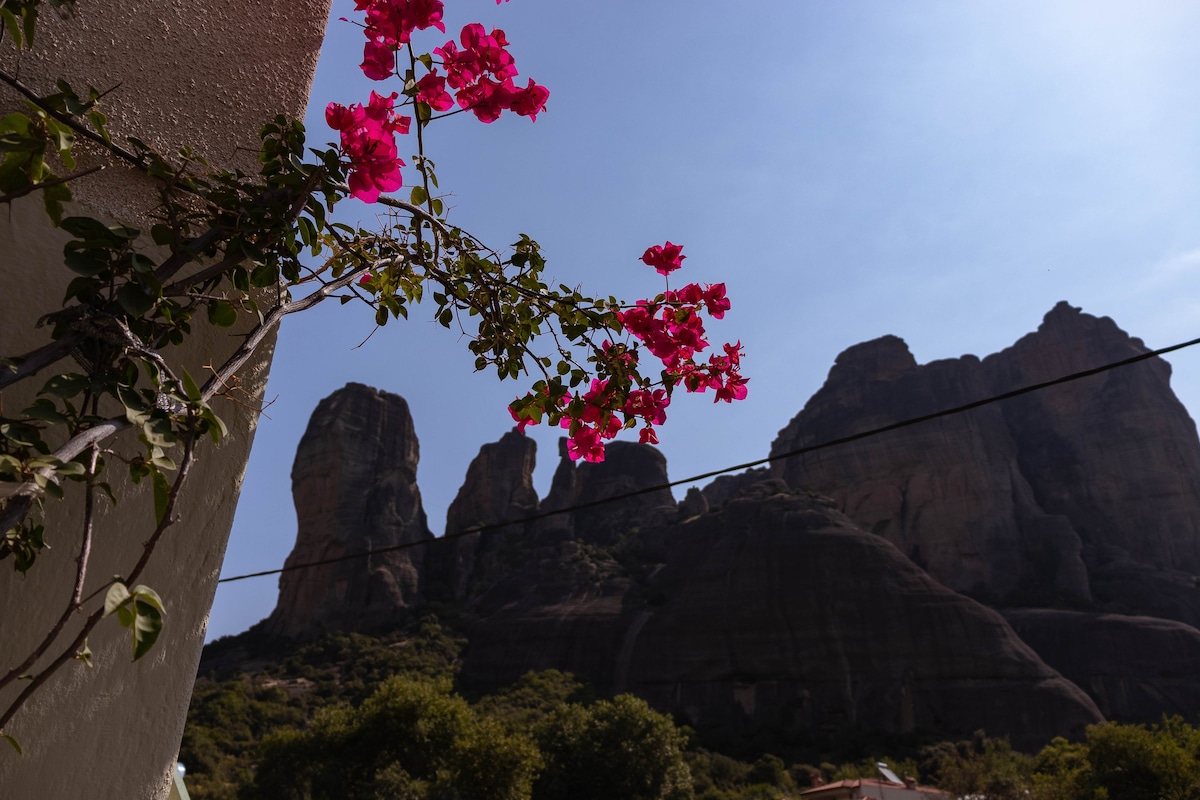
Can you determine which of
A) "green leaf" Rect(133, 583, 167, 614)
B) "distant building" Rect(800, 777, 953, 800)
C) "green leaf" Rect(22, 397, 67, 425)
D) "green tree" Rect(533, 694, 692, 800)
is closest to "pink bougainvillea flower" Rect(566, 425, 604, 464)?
"green leaf" Rect(22, 397, 67, 425)

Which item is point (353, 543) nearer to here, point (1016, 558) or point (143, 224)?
point (1016, 558)

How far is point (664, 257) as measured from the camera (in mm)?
2857

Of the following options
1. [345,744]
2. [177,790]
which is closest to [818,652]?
[345,744]

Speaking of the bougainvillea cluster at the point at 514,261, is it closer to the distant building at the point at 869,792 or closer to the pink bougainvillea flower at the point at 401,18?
the pink bougainvillea flower at the point at 401,18

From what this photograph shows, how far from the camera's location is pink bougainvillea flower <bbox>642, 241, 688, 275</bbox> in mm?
2850

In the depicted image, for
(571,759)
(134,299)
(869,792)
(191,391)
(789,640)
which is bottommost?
(191,391)

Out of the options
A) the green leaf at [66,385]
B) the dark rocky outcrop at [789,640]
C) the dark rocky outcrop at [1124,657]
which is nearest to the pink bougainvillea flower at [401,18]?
the green leaf at [66,385]

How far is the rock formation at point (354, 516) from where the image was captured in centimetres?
5253

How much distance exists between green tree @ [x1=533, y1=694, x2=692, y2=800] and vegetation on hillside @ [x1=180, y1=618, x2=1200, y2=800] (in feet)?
0.11

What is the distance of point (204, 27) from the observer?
2.00 meters

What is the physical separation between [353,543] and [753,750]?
1137 inches

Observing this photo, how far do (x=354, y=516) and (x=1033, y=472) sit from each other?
4447 cm

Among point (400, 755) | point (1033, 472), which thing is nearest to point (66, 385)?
point (400, 755)

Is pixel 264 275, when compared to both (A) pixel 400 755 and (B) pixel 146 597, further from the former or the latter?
(A) pixel 400 755
